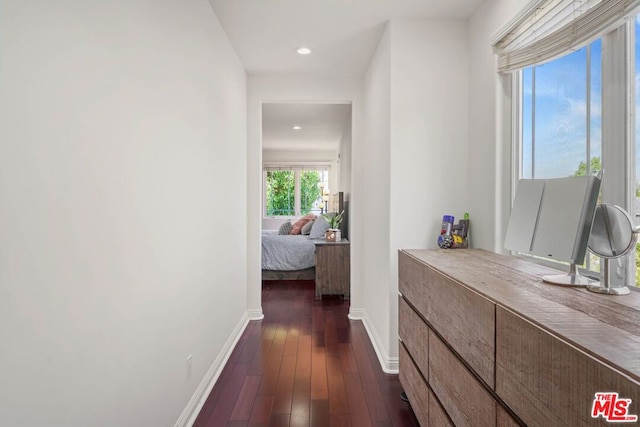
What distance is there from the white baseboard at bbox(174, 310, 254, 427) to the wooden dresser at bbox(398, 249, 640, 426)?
1253 mm

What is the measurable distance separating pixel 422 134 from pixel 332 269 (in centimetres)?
261

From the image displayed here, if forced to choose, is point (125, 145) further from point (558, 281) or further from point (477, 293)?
point (558, 281)

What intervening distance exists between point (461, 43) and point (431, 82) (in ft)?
1.24

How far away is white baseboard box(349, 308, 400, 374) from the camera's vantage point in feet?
9.18

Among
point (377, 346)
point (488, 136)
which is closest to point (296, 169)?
point (377, 346)

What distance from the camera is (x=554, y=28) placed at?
1951 millimetres

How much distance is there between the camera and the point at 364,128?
4062 millimetres

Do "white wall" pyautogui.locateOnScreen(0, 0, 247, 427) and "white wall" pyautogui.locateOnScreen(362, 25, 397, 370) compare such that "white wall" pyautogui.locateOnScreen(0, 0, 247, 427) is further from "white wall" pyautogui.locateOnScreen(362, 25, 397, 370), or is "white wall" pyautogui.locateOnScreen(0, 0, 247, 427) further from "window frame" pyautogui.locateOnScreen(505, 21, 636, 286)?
"window frame" pyautogui.locateOnScreen(505, 21, 636, 286)

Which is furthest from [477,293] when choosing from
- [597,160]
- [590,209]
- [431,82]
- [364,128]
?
[364,128]

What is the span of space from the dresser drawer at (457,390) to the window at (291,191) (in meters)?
7.79

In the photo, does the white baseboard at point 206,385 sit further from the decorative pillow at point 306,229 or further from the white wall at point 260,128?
the decorative pillow at point 306,229

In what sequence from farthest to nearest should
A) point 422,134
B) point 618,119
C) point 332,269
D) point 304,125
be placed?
point 304,125, point 332,269, point 422,134, point 618,119

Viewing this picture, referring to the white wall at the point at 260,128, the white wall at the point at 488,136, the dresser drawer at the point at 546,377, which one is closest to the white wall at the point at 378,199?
the white wall at the point at 260,128

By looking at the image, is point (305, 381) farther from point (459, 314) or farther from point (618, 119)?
point (618, 119)
